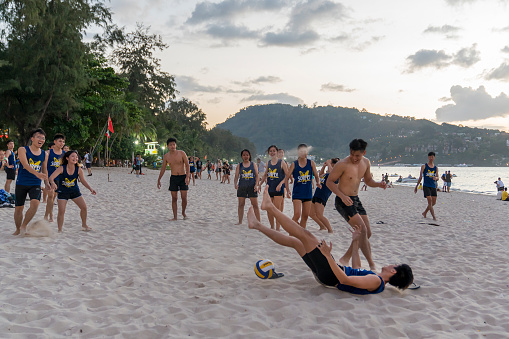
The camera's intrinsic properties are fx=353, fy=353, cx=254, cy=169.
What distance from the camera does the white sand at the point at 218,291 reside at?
3219 millimetres

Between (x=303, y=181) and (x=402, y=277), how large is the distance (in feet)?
11.5

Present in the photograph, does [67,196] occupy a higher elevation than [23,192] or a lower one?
lower

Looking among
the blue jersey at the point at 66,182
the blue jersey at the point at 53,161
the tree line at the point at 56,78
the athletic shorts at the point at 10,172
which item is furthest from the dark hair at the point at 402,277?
the tree line at the point at 56,78

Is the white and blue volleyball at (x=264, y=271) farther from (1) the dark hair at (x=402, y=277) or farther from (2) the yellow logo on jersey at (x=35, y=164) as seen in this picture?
(2) the yellow logo on jersey at (x=35, y=164)

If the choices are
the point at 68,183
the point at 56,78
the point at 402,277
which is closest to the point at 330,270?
the point at 402,277

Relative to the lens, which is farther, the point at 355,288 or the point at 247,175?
the point at 247,175

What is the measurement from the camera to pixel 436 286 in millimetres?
4465

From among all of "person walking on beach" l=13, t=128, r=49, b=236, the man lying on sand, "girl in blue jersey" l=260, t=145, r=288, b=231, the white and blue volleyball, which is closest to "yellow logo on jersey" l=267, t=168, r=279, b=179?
"girl in blue jersey" l=260, t=145, r=288, b=231

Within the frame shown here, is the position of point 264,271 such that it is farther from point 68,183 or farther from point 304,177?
point 68,183

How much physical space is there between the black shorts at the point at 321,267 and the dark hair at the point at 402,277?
27.0 inches

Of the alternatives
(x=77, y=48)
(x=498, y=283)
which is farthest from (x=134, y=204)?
(x=77, y=48)

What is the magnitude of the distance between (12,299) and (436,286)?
4.88 m

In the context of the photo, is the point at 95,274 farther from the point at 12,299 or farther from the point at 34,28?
the point at 34,28

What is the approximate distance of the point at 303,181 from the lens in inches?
285
